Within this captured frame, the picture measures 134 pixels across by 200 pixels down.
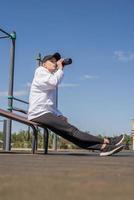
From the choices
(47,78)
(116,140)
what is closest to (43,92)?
(47,78)

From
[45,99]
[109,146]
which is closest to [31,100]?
[45,99]

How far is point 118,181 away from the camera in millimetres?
2027

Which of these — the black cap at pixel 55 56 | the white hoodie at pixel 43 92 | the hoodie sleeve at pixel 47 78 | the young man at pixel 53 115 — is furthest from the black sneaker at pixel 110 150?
the black cap at pixel 55 56

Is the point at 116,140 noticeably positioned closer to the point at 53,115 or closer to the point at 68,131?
the point at 68,131

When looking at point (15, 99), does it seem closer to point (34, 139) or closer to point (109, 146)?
point (34, 139)

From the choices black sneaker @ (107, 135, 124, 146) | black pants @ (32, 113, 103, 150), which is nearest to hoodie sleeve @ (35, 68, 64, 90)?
black pants @ (32, 113, 103, 150)

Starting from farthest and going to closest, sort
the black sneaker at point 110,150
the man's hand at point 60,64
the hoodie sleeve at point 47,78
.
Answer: the man's hand at point 60,64 → the hoodie sleeve at point 47,78 → the black sneaker at point 110,150

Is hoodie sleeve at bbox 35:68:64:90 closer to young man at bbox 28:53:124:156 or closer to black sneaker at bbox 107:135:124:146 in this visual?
young man at bbox 28:53:124:156

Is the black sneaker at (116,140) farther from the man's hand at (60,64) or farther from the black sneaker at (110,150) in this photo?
the man's hand at (60,64)

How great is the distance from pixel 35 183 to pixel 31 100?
4446mm

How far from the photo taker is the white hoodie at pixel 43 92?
6.21 m

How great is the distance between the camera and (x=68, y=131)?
242 inches

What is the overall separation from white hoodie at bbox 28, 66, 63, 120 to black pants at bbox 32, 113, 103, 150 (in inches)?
3.3

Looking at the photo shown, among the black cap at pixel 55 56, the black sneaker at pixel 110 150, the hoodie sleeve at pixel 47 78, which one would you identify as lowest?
the black sneaker at pixel 110 150
